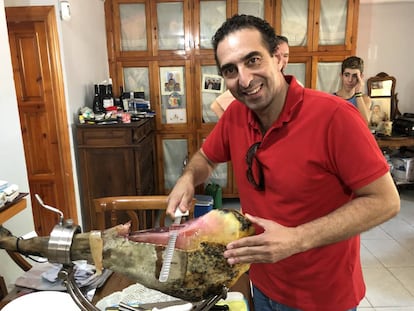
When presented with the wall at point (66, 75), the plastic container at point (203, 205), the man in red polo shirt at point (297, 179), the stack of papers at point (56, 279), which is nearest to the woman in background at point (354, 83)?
the plastic container at point (203, 205)

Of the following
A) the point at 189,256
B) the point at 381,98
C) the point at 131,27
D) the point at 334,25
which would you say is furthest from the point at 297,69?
the point at 189,256

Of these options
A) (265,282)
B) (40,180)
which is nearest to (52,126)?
(40,180)

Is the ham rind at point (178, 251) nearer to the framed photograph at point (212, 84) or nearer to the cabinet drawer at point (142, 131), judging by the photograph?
the cabinet drawer at point (142, 131)

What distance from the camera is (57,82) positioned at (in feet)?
8.72

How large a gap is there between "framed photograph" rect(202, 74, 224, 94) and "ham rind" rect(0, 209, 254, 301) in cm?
305

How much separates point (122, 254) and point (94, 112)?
2.51 meters

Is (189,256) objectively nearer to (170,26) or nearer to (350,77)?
(350,77)

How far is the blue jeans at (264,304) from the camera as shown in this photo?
43.0 inches

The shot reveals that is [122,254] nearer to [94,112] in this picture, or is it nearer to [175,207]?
[175,207]

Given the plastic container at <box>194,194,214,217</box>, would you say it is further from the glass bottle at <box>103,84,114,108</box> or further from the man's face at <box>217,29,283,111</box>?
the man's face at <box>217,29,283,111</box>

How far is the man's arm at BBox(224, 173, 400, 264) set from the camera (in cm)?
70

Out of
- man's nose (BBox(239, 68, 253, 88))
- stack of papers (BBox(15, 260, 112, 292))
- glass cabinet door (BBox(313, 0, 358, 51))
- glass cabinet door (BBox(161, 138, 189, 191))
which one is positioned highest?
glass cabinet door (BBox(313, 0, 358, 51))

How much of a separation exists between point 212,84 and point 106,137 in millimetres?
1381

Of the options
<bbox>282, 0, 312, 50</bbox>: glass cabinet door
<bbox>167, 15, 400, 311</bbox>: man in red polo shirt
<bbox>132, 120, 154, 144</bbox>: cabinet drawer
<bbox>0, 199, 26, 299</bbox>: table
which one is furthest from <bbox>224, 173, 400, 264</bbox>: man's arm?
<bbox>282, 0, 312, 50</bbox>: glass cabinet door
